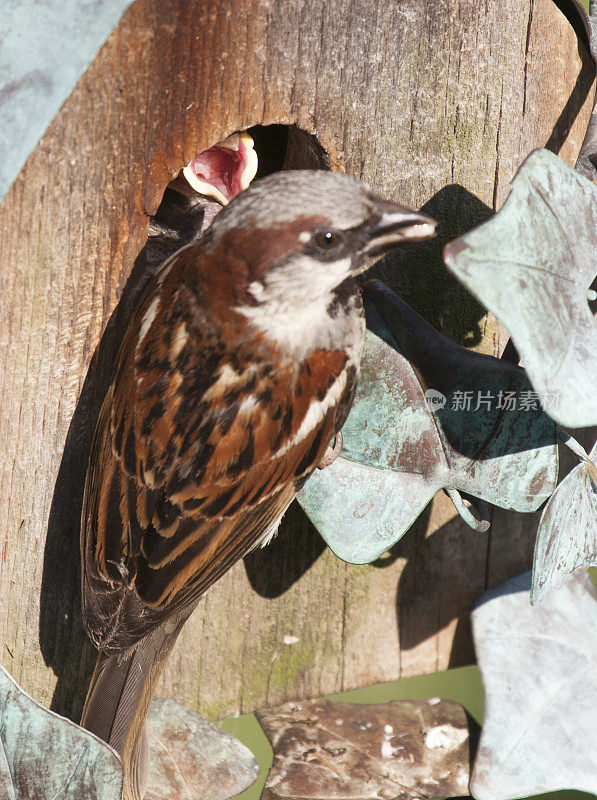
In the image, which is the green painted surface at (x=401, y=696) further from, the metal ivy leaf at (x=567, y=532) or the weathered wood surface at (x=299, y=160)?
the metal ivy leaf at (x=567, y=532)

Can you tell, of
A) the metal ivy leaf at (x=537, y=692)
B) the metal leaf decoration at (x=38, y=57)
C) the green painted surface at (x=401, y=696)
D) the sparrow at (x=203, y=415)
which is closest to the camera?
the metal leaf decoration at (x=38, y=57)

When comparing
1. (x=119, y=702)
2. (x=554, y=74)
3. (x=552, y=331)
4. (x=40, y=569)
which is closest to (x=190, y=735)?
(x=119, y=702)

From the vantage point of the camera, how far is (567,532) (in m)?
1.40

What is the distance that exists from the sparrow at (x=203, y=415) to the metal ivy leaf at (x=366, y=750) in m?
0.58

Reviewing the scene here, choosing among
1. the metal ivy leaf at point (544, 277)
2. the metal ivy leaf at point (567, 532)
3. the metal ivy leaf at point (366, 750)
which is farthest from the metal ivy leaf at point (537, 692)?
the metal ivy leaf at point (544, 277)

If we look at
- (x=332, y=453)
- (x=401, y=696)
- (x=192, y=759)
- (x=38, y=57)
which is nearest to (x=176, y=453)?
(x=332, y=453)

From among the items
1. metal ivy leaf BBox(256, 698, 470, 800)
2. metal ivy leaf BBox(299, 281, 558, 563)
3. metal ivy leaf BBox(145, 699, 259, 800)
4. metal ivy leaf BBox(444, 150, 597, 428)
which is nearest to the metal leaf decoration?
metal ivy leaf BBox(444, 150, 597, 428)

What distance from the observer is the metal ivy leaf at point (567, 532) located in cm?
136

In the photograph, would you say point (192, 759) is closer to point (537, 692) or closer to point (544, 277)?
point (537, 692)

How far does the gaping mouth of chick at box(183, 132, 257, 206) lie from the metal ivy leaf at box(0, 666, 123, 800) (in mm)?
891

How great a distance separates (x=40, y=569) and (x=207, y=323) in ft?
1.74

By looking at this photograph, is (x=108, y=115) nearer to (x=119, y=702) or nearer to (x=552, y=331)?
(x=552, y=331)

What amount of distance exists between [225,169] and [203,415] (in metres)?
0.56

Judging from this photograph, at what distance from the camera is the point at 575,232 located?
4.06 ft
